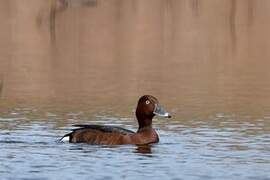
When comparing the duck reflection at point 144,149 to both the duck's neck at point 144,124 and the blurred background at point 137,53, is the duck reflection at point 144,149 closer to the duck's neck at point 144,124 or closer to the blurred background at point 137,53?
the duck's neck at point 144,124

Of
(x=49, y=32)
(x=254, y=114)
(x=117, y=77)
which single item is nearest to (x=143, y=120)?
(x=254, y=114)

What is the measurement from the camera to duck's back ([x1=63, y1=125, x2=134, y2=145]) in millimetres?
22141

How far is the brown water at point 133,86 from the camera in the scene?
19891mm

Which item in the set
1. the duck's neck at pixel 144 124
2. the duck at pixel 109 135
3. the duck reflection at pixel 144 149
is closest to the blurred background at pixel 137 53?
the duck's neck at pixel 144 124

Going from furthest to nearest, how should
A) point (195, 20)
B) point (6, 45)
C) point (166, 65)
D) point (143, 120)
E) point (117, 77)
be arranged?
point (195, 20) → point (6, 45) → point (166, 65) → point (117, 77) → point (143, 120)

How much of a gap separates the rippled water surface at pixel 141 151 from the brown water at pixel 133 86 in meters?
0.02

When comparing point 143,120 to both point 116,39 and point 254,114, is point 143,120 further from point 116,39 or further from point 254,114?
point 116,39

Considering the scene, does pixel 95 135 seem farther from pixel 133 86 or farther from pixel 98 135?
pixel 133 86

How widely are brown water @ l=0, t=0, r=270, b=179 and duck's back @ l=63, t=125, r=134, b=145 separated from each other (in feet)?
1.13

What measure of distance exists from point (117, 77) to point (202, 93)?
5178mm

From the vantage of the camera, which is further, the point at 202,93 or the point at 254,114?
the point at 202,93

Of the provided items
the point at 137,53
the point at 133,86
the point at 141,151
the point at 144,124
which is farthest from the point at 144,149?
the point at 137,53

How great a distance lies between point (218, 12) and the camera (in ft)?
226

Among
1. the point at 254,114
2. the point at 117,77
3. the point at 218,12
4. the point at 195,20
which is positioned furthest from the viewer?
the point at 218,12
